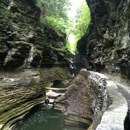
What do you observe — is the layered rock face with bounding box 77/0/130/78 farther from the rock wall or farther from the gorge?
the rock wall

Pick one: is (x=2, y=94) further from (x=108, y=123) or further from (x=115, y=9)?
(x=115, y=9)

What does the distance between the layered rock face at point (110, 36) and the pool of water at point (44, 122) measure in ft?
19.1

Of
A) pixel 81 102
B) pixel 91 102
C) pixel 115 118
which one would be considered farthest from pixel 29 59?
pixel 115 118

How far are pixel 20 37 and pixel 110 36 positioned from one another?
396 inches

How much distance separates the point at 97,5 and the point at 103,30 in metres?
4.80

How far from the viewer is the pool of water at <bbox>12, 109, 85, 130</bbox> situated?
963cm

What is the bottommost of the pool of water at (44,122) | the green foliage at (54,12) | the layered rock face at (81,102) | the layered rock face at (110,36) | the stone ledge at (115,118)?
the pool of water at (44,122)

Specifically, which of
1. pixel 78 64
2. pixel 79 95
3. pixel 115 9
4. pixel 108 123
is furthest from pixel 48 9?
pixel 108 123

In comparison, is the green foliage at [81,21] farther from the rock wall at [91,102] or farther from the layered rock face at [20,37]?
the rock wall at [91,102]

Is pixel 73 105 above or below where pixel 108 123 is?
below

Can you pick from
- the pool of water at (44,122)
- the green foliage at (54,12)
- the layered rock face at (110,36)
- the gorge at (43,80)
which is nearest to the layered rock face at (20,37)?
the gorge at (43,80)

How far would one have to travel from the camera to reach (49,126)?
10.2m

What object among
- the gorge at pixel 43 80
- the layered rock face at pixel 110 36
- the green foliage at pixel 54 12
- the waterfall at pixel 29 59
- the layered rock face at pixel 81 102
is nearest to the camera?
the gorge at pixel 43 80

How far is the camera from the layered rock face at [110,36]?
12.6 metres
